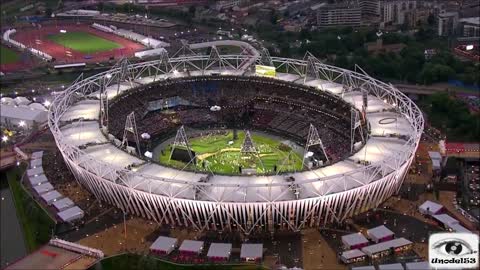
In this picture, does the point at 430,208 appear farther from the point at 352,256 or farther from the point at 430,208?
the point at 352,256

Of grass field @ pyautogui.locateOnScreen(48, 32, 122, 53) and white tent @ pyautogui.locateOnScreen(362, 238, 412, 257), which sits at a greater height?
grass field @ pyautogui.locateOnScreen(48, 32, 122, 53)

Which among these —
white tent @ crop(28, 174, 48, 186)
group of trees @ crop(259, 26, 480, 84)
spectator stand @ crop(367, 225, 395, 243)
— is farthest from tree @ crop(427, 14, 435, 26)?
white tent @ crop(28, 174, 48, 186)

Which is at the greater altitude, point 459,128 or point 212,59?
point 212,59

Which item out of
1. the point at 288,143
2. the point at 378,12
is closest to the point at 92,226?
the point at 288,143

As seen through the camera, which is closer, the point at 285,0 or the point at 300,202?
the point at 300,202

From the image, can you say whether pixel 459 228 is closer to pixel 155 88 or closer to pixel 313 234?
pixel 313 234

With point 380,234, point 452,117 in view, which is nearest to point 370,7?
point 452,117

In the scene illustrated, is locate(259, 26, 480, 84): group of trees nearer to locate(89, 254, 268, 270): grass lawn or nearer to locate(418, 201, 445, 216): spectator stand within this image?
locate(418, 201, 445, 216): spectator stand

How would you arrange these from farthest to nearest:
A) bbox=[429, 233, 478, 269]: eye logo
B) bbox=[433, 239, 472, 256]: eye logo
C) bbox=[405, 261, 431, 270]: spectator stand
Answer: bbox=[405, 261, 431, 270]: spectator stand → bbox=[433, 239, 472, 256]: eye logo → bbox=[429, 233, 478, 269]: eye logo
